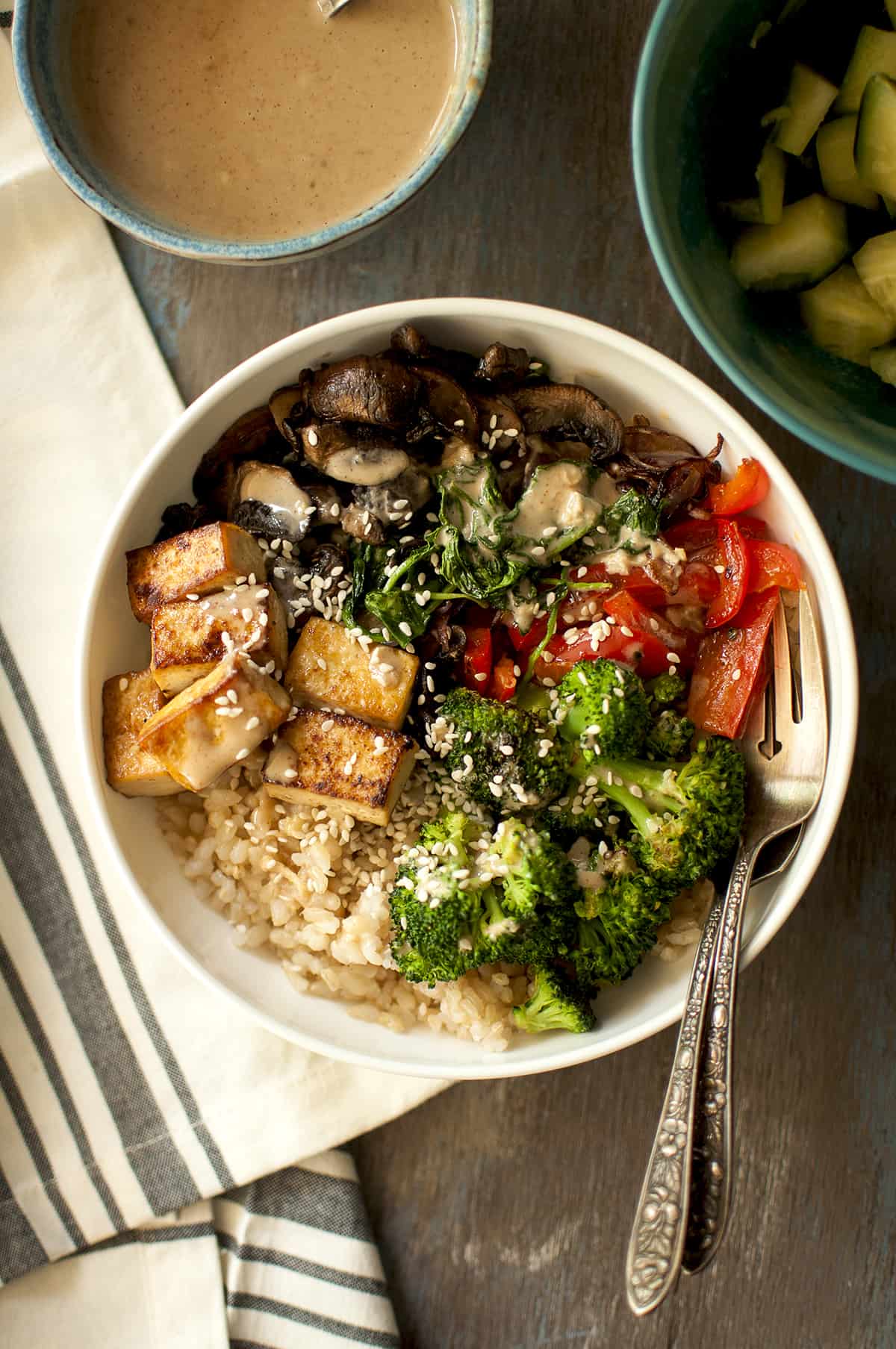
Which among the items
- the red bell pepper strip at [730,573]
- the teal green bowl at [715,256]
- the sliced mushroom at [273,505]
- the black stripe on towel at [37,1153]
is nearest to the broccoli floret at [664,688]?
the red bell pepper strip at [730,573]

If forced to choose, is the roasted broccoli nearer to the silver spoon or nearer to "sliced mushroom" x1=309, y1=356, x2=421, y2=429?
"sliced mushroom" x1=309, y1=356, x2=421, y2=429

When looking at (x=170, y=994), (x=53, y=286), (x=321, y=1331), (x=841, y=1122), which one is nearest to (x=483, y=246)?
(x=53, y=286)

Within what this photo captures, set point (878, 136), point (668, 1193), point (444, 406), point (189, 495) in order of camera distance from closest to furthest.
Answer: point (668, 1193) → point (878, 136) → point (444, 406) → point (189, 495)

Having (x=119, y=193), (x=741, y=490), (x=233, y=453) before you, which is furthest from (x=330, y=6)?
(x=741, y=490)

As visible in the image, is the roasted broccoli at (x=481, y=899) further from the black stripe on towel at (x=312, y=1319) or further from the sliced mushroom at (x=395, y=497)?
the black stripe on towel at (x=312, y=1319)

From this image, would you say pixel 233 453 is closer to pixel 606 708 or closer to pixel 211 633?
pixel 211 633
